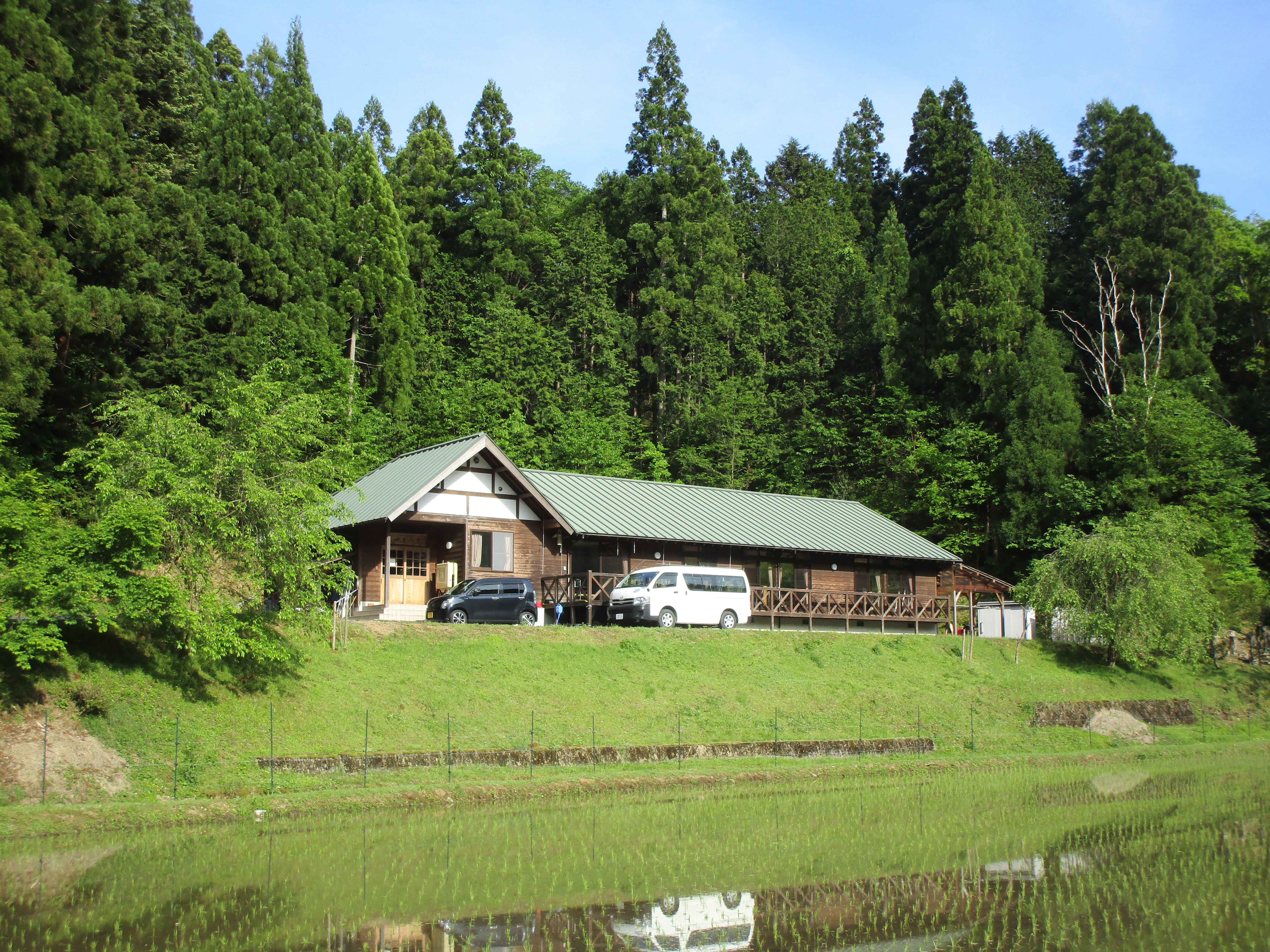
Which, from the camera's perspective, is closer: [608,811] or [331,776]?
[608,811]

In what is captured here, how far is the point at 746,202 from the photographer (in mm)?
70250

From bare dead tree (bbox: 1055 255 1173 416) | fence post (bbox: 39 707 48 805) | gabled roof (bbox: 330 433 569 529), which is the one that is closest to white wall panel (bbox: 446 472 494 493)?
gabled roof (bbox: 330 433 569 529)

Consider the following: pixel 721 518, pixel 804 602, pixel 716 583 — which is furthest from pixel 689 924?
pixel 721 518

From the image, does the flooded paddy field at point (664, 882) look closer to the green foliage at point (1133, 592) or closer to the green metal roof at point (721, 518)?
the green foliage at point (1133, 592)

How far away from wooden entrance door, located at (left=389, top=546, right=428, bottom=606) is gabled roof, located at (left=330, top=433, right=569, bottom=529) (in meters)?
1.77

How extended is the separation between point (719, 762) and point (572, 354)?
3517cm

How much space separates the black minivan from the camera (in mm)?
27172

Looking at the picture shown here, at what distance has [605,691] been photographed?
24.2 m

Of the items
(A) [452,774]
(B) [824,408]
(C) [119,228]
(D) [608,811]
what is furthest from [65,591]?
(B) [824,408]

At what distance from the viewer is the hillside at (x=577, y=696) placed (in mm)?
18516

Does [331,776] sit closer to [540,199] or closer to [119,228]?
[119,228]

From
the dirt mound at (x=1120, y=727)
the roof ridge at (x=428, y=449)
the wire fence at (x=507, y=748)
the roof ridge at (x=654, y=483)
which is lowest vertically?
the dirt mound at (x=1120, y=727)

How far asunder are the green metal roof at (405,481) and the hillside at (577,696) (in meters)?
4.73

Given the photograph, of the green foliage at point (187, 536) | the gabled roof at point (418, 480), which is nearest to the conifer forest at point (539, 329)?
the green foliage at point (187, 536)
